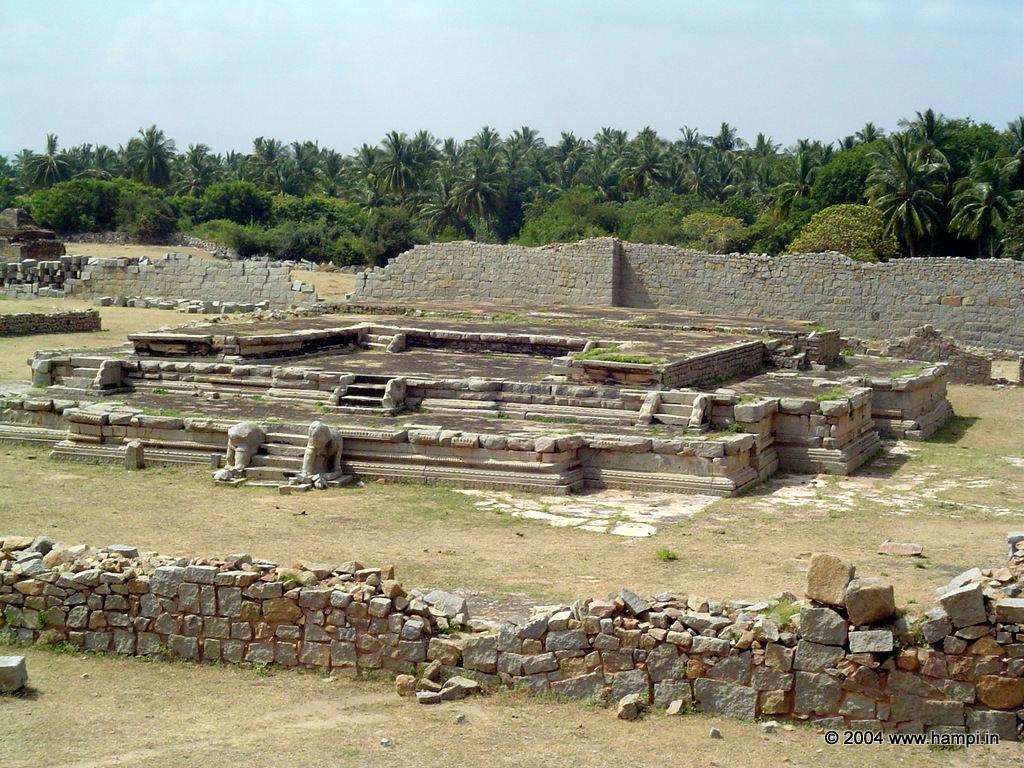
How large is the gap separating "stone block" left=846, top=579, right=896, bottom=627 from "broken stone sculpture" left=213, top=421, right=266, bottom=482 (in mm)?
7313

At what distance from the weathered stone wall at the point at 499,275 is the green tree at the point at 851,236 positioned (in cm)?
709

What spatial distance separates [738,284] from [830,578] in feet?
67.9

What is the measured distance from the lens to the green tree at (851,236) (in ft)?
99.9

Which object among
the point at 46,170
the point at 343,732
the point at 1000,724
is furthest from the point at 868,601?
the point at 46,170

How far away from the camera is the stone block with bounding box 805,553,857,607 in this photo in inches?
221

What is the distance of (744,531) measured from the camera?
9781 mm

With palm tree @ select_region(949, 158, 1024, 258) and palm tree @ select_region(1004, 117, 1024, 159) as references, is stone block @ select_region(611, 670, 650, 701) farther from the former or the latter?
palm tree @ select_region(1004, 117, 1024, 159)

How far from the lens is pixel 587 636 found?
5.95 metres

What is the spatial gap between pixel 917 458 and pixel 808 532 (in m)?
4.67

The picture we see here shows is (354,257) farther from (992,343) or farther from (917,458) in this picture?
(917,458)

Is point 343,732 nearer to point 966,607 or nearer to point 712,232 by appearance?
point 966,607

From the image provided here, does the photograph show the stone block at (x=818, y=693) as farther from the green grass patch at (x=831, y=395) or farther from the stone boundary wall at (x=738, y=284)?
the stone boundary wall at (x=738, y=284)

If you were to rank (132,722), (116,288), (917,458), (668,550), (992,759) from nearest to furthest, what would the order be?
1. (992,759)
2. (132,722)
3. (668,550)
4. (917,458)
5. (116,288)

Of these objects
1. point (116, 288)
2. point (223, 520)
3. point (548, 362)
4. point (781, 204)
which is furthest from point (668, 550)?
point (781, 204)
